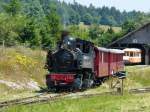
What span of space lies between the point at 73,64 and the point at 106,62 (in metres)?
7.55

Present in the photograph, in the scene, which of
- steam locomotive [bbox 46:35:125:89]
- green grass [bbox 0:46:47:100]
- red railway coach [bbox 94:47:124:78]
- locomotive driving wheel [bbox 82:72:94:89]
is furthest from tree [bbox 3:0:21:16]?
locomotive driving wheel [bbox 82:72:94:89]

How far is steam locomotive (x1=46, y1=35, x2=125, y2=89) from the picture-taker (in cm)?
2944

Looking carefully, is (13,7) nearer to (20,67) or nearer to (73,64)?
(20,67)

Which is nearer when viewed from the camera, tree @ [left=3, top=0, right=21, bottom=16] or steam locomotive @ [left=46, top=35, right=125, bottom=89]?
steam locomotive @ [left=46, top=35, right=125, bottom=89]

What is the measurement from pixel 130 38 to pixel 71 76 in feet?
156

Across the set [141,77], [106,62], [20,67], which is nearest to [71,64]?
[106,62]

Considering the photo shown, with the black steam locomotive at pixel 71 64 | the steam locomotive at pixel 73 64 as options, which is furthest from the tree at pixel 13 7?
the black steam locomotive at pixel 71 64

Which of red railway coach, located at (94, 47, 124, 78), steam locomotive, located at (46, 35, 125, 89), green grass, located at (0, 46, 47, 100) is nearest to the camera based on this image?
steam locomotive, located at (46, 35, 125, 89)

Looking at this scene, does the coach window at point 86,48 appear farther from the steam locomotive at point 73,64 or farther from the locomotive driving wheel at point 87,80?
the locomotive driving wheel at point 87,80

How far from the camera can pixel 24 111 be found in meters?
18.3

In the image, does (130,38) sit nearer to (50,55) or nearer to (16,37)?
(16,37)

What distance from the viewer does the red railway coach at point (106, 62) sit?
107 ft

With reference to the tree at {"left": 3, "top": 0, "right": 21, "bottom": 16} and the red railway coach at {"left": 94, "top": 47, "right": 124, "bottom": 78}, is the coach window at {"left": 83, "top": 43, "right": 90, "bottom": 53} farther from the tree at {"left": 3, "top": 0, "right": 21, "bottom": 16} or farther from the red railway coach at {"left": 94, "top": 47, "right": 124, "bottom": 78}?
the tree at {"left": 3, "top": 0, "right": 21, "bottom": 16}

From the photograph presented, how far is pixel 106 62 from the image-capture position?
37031 millimetres
